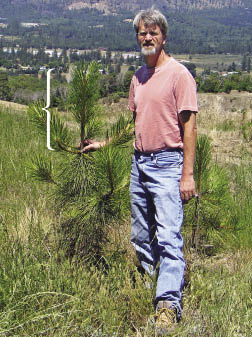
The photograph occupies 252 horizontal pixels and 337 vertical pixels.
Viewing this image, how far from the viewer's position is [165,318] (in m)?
2.31

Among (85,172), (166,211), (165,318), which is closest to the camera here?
(165,318)

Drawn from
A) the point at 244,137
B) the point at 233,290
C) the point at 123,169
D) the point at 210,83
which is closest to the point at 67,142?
the point at 123,169

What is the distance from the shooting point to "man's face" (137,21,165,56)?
2479mm

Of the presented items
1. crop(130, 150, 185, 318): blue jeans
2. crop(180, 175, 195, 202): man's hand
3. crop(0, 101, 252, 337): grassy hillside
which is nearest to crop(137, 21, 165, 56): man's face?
crop(130, 150, 185, 318): blue jeans

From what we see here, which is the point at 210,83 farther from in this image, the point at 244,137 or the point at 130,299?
the point at 130,299

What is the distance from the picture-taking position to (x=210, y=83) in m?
37.5

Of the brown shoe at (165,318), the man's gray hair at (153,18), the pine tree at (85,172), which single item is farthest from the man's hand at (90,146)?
the brown shoe at (165,318)

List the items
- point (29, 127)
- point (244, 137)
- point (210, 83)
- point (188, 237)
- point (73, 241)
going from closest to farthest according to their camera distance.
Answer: point (73, 241), point (188, 237), point (29, 127), point (244, 137), point (210, 83)

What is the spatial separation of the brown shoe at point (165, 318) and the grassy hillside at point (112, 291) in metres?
0.05

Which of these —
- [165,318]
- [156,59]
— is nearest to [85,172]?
[156,59]

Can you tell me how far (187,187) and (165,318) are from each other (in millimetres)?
730

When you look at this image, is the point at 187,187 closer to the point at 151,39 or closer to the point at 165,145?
the point at 165,145

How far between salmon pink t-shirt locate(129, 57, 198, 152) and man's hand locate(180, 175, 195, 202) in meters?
0.20

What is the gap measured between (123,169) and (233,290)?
0.95 meters
